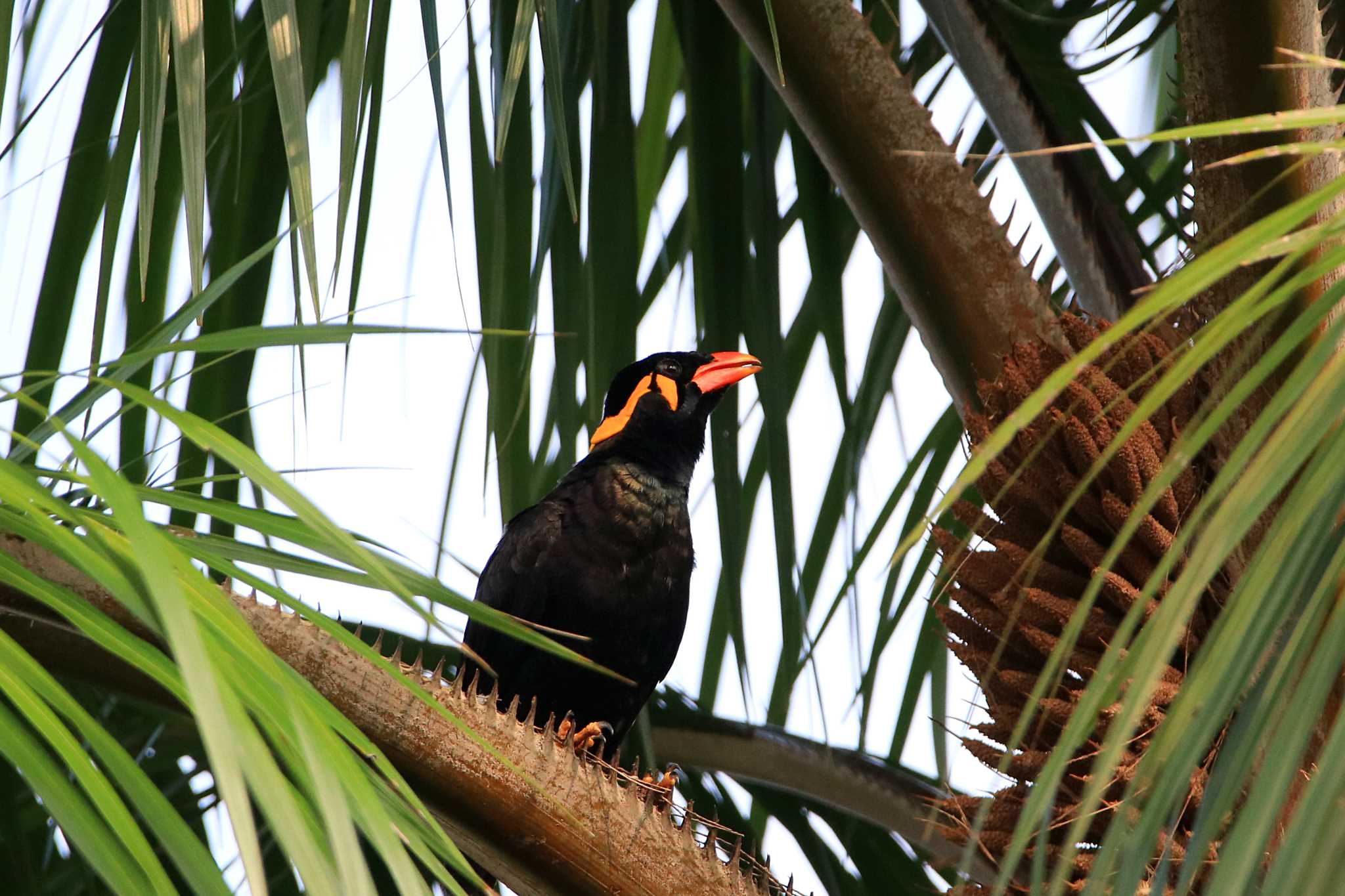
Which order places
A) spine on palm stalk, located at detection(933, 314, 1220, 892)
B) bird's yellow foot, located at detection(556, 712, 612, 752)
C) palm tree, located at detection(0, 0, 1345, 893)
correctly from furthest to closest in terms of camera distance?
bird's yellow foot, located at detection(556, 712, 612, 752), spine on palm stalk, located at detection(933, 314, 1220, 892), palm tree, located at detection(0, 0, 1345, 893)

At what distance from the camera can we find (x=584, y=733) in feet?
7.05

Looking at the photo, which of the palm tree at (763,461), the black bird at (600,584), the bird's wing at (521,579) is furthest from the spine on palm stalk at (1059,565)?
the bird's wing at (521,579)

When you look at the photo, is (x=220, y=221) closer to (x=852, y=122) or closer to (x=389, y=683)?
(x=852, y=122)

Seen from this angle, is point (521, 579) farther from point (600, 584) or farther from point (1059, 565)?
point (1059, 565)

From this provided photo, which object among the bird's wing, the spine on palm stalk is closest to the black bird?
the bird's wing

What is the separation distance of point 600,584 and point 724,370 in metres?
0.51

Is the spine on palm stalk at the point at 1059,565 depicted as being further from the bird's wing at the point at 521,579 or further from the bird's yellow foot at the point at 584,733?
the bird's wing at the point at 521,579

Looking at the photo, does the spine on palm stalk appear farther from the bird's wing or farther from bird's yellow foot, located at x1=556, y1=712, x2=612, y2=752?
the bird's wing

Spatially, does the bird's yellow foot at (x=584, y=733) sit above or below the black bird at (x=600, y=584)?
below

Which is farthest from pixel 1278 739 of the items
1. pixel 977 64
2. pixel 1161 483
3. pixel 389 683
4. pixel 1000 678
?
pixel 977 64

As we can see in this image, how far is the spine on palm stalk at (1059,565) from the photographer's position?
130 cm

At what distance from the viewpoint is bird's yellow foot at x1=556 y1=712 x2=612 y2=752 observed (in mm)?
1830

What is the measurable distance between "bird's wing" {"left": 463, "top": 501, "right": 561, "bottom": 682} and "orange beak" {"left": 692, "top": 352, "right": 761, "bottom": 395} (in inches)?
14.4

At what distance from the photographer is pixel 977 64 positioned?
174 cm
